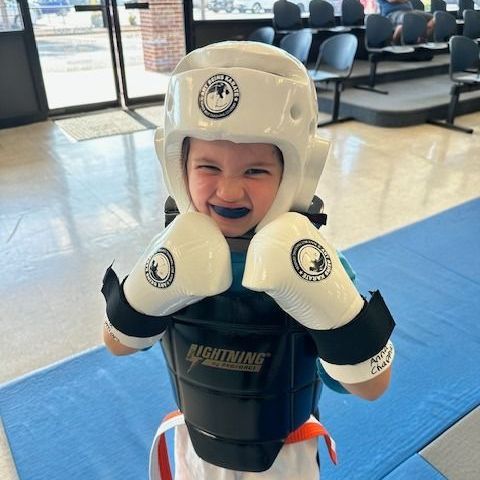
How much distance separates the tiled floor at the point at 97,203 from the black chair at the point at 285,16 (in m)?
1.63

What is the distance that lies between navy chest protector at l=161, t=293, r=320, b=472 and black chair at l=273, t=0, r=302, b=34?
543cm

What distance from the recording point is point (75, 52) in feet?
17.3

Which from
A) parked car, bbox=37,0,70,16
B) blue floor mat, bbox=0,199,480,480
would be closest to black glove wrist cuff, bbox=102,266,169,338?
blue floor mat, bbox=0,199,480,480

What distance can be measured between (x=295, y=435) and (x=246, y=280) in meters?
0.36

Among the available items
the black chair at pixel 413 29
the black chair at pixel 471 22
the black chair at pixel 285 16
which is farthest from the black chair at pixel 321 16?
the black chair at pixel 471 22

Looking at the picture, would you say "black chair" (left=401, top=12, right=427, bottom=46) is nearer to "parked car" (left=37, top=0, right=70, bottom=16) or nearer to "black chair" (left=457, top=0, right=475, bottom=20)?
"black chair" (left=457, top=0, right=475, bottom=20)

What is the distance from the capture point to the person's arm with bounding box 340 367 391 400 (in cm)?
75

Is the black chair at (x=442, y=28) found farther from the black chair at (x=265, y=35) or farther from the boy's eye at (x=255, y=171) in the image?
the boy's eye at (x=255, y=171)

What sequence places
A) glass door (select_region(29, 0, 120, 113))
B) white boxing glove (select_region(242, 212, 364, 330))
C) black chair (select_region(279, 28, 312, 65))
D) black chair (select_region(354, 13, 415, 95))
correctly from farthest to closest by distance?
black chair (select_region(354, 13, 415, 95)) < glass door (select_region(29, 0, 120, 113)) < black chair (select_region(279, 28, 312, 65)) < white boxing glove (select_region(242, 212, 364, 330))

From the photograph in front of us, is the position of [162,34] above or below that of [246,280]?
below

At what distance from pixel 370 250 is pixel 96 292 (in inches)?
53.6

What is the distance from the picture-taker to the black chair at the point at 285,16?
5562mm

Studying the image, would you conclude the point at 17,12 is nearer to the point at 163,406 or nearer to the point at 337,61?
the point at 337,61

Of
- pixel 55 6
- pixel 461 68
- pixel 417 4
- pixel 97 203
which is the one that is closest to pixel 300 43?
pixel 461 68
